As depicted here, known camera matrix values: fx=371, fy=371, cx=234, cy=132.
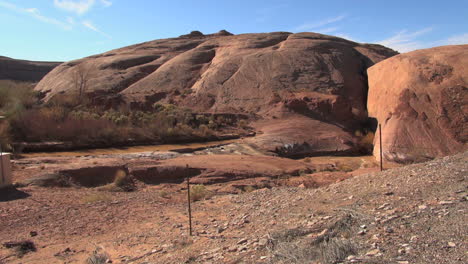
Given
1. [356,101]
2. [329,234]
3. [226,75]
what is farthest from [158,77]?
[329,234]

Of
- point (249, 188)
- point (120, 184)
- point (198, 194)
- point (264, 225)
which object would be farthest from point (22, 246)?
point (249, 188)

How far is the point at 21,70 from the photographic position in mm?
70250

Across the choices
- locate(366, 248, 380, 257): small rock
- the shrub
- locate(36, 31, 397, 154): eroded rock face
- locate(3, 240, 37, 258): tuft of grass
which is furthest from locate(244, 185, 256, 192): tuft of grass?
the shrub

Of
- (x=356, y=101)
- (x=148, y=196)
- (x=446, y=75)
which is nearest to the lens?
(x=148, y=196)

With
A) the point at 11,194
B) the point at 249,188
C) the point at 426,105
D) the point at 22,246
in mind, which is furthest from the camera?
the point at 426,105

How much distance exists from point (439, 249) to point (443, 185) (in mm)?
2759

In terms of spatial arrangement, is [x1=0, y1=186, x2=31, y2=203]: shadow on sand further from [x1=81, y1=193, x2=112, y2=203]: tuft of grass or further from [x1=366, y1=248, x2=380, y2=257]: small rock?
[x1=366, y1=248, x2=380, y2=257]: small rock

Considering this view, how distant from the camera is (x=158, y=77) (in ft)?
132

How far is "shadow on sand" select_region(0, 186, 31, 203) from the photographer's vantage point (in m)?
10.9

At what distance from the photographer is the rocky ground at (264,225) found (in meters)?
4.41

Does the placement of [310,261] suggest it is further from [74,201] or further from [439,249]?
[74,201]

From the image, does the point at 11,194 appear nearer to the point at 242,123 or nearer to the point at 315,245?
the point at 315,245

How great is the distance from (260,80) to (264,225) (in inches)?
1213

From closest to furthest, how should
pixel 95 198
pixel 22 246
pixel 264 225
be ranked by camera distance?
1. pixel 264 225
2. pixel 22 246
3. pixel 95 198
